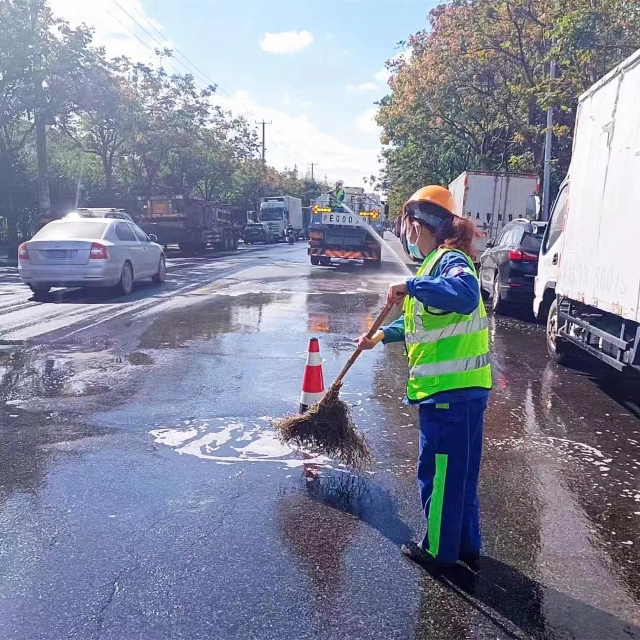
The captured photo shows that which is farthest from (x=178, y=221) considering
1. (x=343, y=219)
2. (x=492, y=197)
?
(x=492, y=197)

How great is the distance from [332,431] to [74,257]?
996 cm

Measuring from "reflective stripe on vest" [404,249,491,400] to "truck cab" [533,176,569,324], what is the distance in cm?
573

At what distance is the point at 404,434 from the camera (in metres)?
5.72

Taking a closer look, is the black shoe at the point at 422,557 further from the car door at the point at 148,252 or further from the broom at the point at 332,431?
the car door at the point at 148,252

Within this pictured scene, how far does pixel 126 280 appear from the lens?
47.0 ft

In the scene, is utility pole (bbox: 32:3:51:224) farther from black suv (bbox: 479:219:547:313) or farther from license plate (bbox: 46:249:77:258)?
black suv (bbox: 479:219:547:313)

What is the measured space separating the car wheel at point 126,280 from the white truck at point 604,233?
8533 millimetres

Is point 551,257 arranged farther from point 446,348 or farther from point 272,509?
point 446,348

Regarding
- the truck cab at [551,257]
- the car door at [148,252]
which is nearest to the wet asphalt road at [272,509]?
the truck cab at [551,257]

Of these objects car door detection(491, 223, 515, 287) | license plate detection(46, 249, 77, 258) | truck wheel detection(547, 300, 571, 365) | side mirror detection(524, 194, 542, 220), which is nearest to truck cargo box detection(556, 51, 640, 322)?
truck wheel detection(547, 300, 571, 365)

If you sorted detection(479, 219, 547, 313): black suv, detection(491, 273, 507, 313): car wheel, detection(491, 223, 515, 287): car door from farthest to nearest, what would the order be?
detection(491, 273, 507, 313): car wheel → detection(491, 223, 515, 287): car door → detection(479, 219, 547, 313): black suv

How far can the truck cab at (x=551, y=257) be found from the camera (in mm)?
9047

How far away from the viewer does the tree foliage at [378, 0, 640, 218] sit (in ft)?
51.8

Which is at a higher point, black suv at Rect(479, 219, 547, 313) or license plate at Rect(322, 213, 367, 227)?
license plate at Rect(322, 213, 367, 227)
